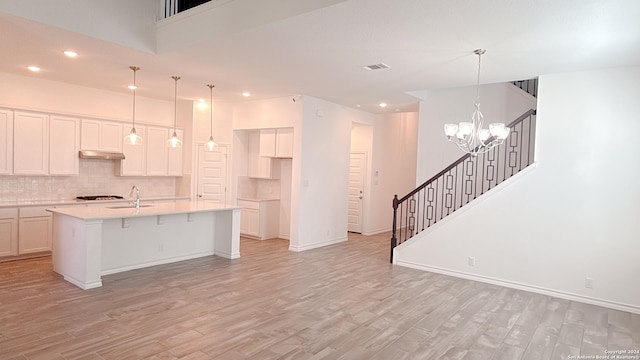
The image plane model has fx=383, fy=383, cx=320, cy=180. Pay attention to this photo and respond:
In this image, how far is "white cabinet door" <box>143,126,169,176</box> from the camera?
26.6 ft

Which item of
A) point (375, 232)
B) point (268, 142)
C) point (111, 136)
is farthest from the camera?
point (375, 232)

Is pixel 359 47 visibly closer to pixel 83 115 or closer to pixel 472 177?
pixel 472 177

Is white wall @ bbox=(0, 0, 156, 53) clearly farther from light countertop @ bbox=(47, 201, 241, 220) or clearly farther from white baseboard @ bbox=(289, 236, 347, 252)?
white baseboard @ bbox=(289, 236, 347, 252)

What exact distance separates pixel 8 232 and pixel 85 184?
5.29 ft

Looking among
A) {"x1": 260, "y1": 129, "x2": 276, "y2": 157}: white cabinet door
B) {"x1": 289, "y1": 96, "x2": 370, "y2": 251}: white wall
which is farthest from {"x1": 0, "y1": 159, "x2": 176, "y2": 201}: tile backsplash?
{"x1": 289, "y1": 96, "x2": 370, "y2": 251}: white wall

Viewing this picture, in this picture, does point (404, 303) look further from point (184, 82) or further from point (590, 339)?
point (184, 82)

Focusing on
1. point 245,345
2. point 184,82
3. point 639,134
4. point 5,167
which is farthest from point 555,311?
point 5,167

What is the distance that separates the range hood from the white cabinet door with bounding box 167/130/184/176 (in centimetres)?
109

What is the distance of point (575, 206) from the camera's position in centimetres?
514

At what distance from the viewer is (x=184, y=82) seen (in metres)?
6.71

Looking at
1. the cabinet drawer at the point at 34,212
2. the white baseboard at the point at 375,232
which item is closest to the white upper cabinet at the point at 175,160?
the cabinet drawer at the point at 34,212

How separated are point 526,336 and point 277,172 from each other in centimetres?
615

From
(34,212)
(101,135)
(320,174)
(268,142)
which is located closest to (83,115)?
(101,135)

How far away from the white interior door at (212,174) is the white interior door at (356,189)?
10.4ft
